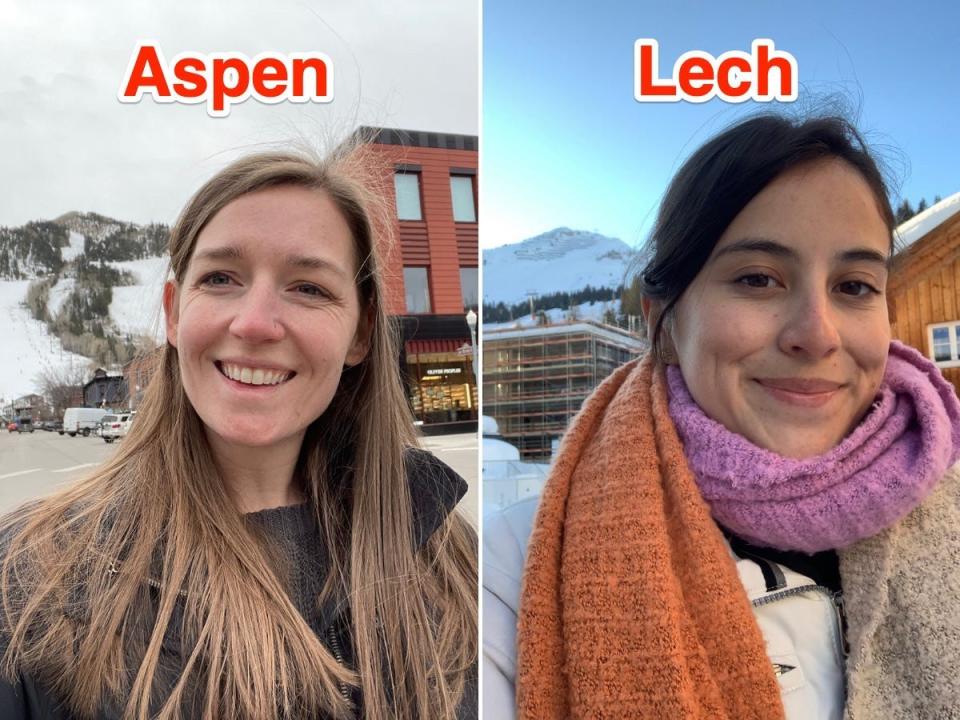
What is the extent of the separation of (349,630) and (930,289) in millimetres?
942

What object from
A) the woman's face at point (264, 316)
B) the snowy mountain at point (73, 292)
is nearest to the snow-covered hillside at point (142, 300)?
the snowy mountain at point (73, 292)

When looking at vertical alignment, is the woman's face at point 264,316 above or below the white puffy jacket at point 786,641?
above

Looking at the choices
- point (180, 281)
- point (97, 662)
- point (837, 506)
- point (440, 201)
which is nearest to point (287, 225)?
point (180, 281)

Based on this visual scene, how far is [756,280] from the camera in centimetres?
69

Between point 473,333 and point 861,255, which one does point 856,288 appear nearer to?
point 861,255

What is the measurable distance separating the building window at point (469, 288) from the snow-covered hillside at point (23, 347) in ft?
2.06

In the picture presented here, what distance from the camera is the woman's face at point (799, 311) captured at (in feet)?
2.22

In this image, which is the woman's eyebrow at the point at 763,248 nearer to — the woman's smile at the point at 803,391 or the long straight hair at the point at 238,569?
the woman's smile at the point at 803,391

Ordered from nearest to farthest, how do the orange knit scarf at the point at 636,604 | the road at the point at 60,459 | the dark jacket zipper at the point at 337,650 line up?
the orange knit scarf at the point at 636,604
the dark jacket zipper at the point at 337,650
the road at the point at 60,459

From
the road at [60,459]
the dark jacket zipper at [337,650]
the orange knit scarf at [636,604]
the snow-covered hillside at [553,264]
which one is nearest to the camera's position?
the orange knit scarf at [636,604]

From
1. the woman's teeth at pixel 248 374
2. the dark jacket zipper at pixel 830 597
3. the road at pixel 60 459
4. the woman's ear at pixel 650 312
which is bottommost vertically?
the dark jacket zipper at pixel 830 597

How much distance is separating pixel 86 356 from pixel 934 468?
1167 millimetres

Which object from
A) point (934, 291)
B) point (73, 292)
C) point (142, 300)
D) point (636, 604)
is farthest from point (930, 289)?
point (73, 292)

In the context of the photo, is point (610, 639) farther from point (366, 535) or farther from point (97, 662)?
point (97, 662)
